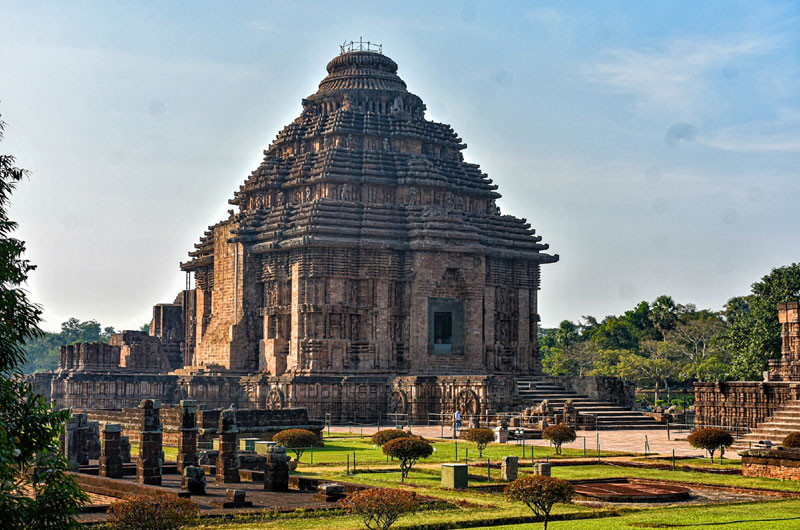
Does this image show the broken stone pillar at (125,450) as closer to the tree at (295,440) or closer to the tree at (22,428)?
the tree at (295,440)

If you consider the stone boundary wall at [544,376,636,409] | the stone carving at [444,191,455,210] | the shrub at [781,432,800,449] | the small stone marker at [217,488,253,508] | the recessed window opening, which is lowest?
the small stone marker at [217,488,253,508]

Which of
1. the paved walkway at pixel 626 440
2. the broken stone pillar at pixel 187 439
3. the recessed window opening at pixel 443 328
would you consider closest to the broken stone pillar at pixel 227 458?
the broken stone pillar at pixel 187 439

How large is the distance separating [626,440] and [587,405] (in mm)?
10287

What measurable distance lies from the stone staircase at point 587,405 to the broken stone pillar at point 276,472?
937 inches

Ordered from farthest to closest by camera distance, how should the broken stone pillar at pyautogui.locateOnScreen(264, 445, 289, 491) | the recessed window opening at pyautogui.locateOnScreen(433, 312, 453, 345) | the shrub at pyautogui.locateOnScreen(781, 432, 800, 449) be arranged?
the recessed window opening at pyautogui.locateOnScreen(433, 312, 453, 345), the shrub at pyautogui.locateOnScreen(781, 432, 800, 449), the broken stone pillar at pyautogui.locateOnScreen(264, 445, 289, 491)

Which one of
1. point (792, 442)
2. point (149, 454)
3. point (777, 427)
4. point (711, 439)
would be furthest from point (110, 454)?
point (777, 427)

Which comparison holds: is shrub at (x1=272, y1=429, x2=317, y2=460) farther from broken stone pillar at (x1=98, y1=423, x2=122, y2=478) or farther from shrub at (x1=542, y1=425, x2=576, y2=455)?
shrub at (x1=542, y1=425, x2=576, y2=455)

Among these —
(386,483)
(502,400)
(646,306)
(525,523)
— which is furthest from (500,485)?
(646,306)

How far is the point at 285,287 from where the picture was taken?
58.9 metres

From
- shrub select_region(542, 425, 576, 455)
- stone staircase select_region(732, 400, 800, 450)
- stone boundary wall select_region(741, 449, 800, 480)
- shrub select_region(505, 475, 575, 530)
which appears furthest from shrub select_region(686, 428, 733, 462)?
shrub select_region(505, 475, 575, 530)

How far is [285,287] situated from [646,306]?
43754 millimetres

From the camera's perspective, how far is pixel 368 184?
59.8m

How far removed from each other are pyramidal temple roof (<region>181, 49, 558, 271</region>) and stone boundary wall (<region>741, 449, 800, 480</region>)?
3071 centimetres

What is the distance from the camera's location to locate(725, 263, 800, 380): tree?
191ft
